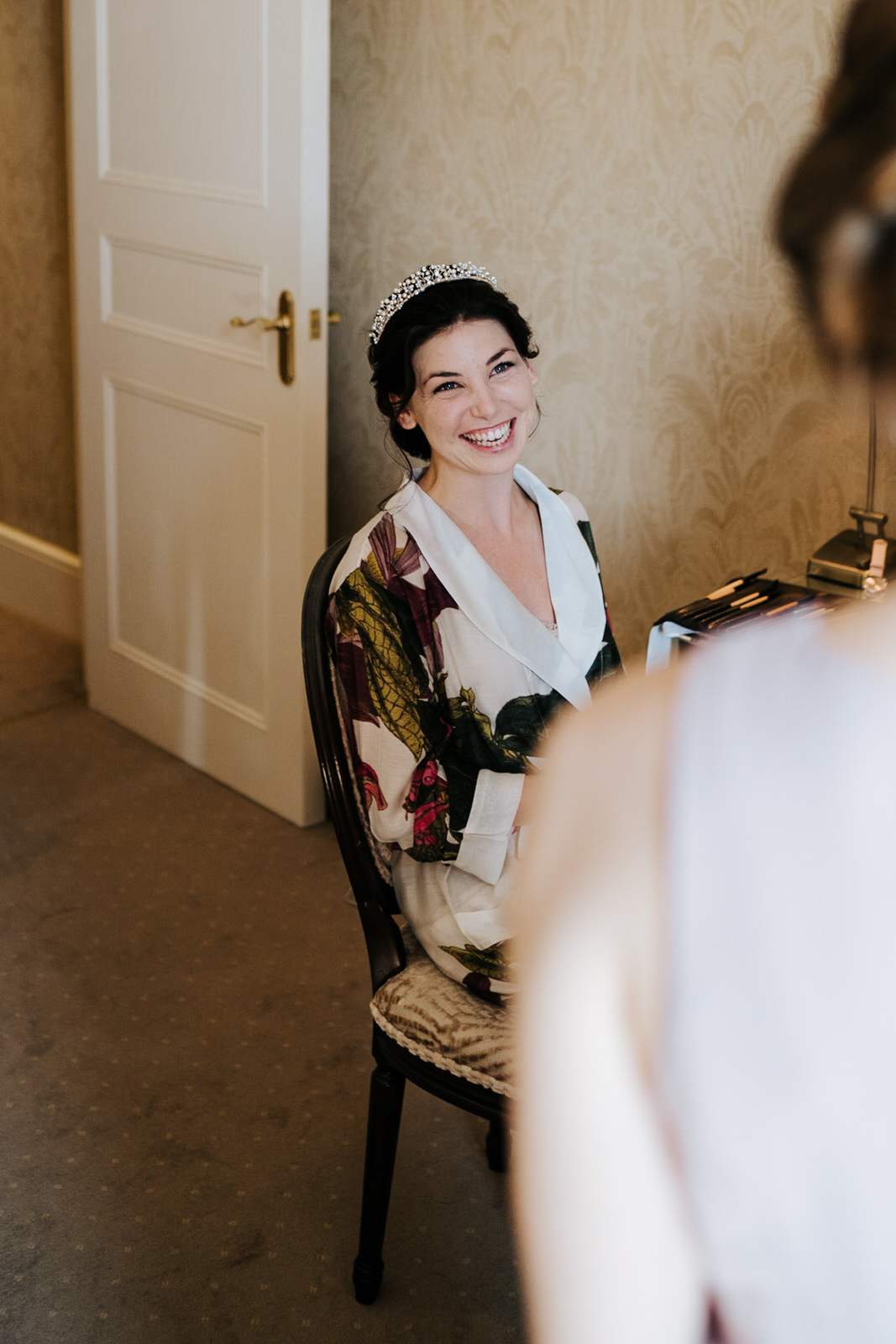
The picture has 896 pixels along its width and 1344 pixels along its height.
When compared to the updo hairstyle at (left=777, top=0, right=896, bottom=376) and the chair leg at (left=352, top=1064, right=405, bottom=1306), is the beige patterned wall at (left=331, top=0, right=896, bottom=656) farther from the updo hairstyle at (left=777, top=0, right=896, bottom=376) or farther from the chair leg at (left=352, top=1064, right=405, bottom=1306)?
the updo hairstyle at (left=777, top=0, right=896, bottom=376)

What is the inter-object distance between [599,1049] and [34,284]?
393cm

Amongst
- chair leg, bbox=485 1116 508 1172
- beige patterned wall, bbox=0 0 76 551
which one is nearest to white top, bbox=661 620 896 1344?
chair leg, bbox=485 1116 508 1172

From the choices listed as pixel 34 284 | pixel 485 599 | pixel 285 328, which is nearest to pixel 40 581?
pixel 34 284

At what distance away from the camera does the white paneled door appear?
8.57 ft

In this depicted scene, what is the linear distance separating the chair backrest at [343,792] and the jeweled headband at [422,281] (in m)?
0.44

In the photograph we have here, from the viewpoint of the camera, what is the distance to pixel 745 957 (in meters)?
0.39

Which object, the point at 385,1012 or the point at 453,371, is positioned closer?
the point at 385,1012

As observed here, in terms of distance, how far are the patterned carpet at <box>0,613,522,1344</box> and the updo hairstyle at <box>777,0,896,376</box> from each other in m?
1.65

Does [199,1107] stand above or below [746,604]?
below

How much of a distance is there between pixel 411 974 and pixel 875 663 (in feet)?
4.31

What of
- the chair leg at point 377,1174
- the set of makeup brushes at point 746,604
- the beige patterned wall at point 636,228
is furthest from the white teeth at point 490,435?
the chair leg at point 377,1174

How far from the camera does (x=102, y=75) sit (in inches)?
117

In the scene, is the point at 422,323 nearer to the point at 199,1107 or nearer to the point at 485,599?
the point at 485,599

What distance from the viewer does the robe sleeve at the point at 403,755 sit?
1.64 meters
